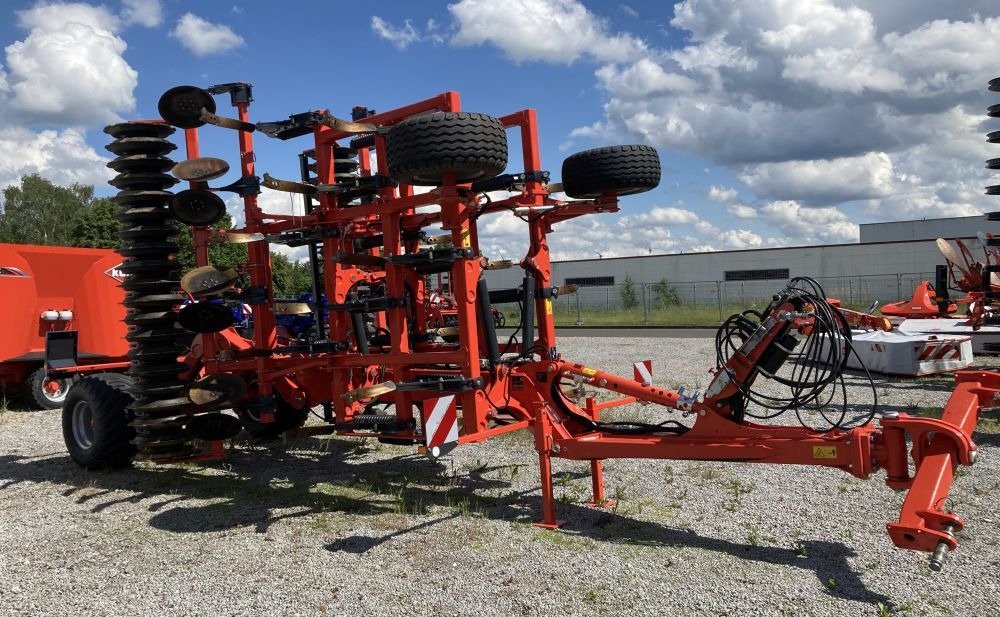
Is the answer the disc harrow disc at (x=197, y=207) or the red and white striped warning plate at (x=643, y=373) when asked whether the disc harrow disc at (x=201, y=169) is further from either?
the red and white striped warning plate at (x=643, y=373)

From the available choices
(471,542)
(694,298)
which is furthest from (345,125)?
(694,298)

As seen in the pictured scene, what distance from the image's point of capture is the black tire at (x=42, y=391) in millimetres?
11992

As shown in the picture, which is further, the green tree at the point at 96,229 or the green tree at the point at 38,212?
the green tree at the point at 38,212

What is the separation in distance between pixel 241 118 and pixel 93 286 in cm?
669

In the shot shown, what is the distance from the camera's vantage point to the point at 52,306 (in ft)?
39.7

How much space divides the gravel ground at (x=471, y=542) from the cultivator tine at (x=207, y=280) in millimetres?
1710

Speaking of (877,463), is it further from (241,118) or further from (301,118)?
(241,118)

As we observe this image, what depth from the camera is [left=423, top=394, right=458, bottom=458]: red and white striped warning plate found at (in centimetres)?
511

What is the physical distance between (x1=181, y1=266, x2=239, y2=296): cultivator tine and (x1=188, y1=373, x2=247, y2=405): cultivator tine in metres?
0.74

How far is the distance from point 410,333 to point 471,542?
2.21 meters

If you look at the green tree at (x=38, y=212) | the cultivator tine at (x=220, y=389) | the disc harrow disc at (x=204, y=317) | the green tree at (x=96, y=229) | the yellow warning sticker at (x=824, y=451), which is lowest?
the yellow warning sticker at (x=824, y=451)

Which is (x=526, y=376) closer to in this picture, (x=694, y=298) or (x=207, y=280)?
(x=207, y=280)

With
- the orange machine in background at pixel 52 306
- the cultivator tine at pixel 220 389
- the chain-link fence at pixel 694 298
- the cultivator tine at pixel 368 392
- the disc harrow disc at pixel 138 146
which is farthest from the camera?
the chain-link fence at pixel 694 298

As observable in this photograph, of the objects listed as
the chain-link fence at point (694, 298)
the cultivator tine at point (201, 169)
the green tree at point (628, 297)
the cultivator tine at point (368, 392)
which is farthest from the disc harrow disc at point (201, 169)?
the green tree at point (628, 297)
